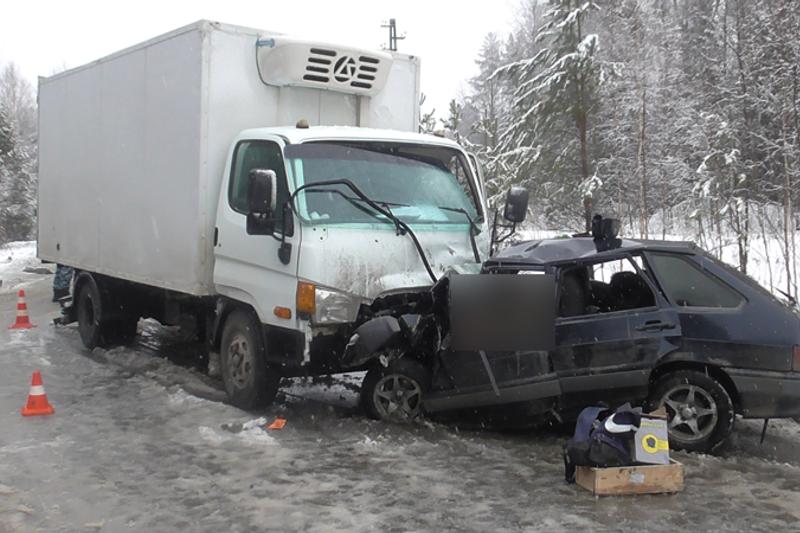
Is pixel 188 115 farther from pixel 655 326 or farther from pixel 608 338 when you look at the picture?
pixel 655 326

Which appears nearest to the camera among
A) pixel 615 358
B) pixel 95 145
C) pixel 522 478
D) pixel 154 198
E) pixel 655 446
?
pixel 655 446

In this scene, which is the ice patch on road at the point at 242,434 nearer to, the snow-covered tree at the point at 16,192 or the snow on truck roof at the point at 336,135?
the snow on truck roof at the point at 336,135

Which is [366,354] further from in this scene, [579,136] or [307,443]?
[579,136]

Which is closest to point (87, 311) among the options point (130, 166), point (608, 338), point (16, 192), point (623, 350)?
point (130, 166)

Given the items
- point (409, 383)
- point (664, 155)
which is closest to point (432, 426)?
point (409, 383)

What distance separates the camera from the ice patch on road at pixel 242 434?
6.17 m

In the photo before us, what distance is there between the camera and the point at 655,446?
190 inches

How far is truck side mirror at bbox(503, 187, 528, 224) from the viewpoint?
7.39 metres

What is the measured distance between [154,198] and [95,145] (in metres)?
2.09

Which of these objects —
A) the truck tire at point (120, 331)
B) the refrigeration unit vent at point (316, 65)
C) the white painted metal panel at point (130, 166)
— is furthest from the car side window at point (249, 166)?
the truck tire at point (120, 331)

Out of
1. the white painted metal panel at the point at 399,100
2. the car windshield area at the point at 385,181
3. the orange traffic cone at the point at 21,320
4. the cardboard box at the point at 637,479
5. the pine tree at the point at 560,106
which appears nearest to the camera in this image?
the cardboard box at the point at 637,479

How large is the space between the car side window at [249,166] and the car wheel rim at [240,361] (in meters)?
1.23

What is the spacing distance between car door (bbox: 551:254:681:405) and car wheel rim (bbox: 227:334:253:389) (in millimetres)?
2842

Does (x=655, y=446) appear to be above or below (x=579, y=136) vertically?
below
